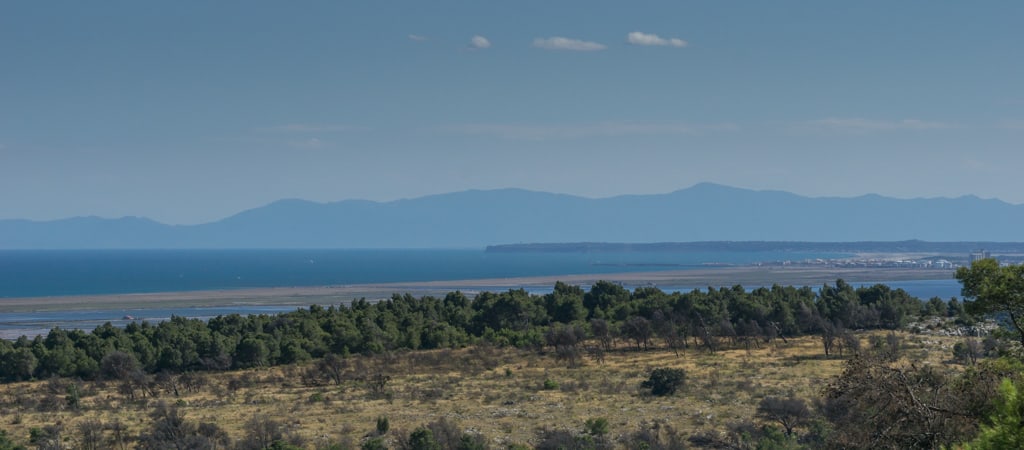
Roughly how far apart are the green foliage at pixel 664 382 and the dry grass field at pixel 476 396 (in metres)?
0.62

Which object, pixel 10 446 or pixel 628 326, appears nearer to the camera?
pixel 10 446

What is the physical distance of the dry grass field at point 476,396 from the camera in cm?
4141

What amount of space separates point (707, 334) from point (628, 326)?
247 inches

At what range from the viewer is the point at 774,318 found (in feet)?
260

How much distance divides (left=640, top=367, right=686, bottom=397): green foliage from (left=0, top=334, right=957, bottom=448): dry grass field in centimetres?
62

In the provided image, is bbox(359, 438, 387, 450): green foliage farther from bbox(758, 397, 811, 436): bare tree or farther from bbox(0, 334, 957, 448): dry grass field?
bbox(758, 397, 811, 436): bare tree

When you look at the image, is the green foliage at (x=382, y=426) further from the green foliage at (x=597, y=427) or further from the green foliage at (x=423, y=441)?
the green foliage at (x=597, y=427)

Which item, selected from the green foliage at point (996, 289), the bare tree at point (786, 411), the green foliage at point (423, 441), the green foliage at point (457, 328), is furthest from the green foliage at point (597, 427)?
the green foliage at point (457, 328)

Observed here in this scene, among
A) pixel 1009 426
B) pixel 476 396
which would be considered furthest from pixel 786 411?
pixel 1009 426

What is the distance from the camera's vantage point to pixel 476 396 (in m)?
49.5

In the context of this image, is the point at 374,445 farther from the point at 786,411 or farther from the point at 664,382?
the point at 664,382

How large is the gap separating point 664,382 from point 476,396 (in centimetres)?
919

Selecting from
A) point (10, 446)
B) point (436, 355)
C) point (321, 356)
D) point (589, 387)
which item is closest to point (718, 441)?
point (589, 387)

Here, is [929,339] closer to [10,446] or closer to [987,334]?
[987,334]
